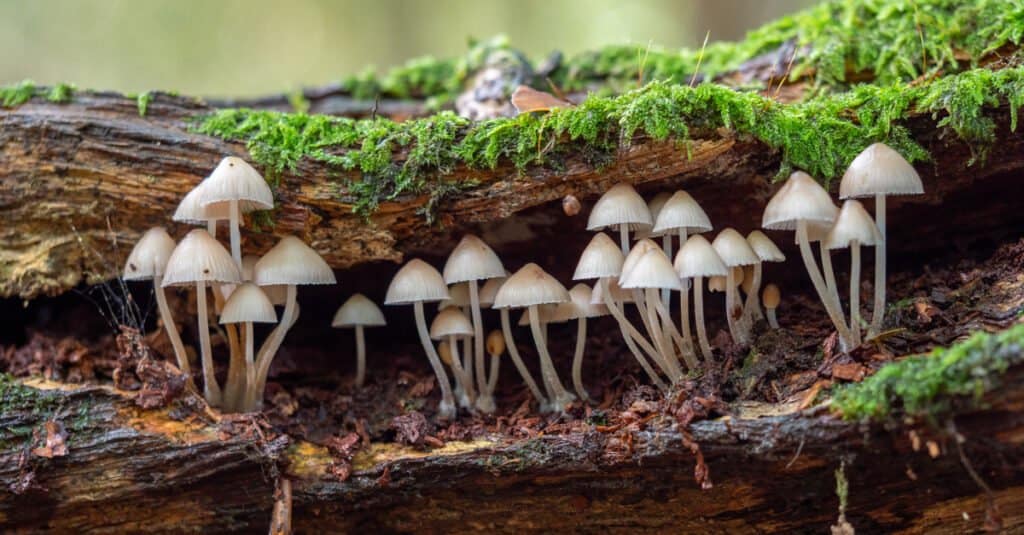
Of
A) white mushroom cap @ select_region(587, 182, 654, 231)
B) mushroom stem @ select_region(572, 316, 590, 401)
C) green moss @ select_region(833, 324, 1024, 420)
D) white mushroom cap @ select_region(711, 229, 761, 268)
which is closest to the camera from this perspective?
green moss @ select_region(833, 324, 1024, 420)

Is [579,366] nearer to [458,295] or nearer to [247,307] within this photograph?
[458,295]

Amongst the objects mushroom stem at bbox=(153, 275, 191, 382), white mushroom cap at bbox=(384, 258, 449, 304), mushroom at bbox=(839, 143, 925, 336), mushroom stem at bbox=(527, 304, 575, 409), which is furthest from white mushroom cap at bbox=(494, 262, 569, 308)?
mushroom stem at bbox=(153, 275, 191, 382)

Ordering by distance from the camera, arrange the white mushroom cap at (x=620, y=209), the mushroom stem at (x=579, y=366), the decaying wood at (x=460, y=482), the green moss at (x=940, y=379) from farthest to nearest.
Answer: the mushroom stem at (x=579, y=366) → the white mushroom cap at (x=620, y=209) → the decaying wood at (x=460, y=482) → the green moss at (x=940, y=379)

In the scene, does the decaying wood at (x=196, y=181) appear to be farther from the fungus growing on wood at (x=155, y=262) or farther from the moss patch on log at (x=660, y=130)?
the fungus growing on wood at (x=155, y=262)

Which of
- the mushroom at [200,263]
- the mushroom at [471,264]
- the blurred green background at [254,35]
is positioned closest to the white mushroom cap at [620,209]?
the mushroom at [471,264]

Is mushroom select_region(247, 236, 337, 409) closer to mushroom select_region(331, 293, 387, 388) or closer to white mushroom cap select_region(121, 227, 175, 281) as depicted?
mushroom select_region(331, 293, 387, 388)

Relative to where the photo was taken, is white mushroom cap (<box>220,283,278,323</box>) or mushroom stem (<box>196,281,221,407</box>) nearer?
white mushroom cap (<box>220,283,278,323</box>)

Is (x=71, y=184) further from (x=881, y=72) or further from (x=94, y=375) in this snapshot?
(x=881, y=72)

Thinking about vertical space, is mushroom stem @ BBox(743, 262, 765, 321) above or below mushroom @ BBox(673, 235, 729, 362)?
below
